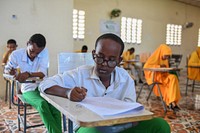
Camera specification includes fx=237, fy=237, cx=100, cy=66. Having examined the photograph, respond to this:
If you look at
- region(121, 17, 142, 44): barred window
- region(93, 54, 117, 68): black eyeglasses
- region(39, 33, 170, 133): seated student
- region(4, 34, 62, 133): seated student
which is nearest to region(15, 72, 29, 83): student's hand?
region(4, 34, 62, 133): seated student

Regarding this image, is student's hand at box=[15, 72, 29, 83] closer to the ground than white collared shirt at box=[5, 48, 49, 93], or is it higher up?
closer to the ground

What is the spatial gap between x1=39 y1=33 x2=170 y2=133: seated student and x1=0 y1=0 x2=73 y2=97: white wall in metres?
3.55

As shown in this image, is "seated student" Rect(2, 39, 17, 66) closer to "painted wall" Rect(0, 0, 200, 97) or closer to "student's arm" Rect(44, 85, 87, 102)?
"painted wall" Rect(0, 0, 200, 97)

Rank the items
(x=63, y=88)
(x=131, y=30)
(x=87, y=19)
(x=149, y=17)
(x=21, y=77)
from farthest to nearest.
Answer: (x=149, y=17)
(x=131, y=30)
(x=87, y=19)
(x=21, y=77)
(x=63, y=88)

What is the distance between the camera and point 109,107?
0.99m

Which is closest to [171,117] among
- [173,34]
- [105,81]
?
[105,81]

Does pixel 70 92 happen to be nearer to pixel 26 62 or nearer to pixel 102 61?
pixel 102 61

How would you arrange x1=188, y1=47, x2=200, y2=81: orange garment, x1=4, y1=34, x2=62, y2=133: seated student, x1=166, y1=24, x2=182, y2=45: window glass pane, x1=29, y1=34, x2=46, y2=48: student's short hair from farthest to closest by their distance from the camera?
x1=166, y1=24, x2=182, y2=45: window glass pane → x1=188, y1=47, x2=200, y2=81: orange garment → x1=29, y1=34, x2=46, y2=48: student's short hair → x1=4, y1=34, x2=62, y2=133: seated student

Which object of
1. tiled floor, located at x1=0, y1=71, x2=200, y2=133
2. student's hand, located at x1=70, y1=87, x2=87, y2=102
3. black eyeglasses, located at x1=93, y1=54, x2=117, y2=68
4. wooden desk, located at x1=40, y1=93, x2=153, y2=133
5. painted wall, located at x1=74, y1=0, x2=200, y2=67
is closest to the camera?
wooden desk, located at x1=40, y1=93, x2=153, y2=133

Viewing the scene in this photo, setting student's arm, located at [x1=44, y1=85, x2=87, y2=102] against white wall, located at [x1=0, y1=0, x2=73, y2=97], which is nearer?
student's arm, located at [x1=44, y1=85, x2=87, y2=102]

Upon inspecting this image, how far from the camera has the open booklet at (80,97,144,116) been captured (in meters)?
0.91

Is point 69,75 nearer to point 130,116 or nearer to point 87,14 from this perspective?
point 130,116

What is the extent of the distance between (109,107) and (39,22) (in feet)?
13.3

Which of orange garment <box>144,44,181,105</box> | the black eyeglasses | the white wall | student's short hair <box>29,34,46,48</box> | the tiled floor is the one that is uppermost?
the white wall
